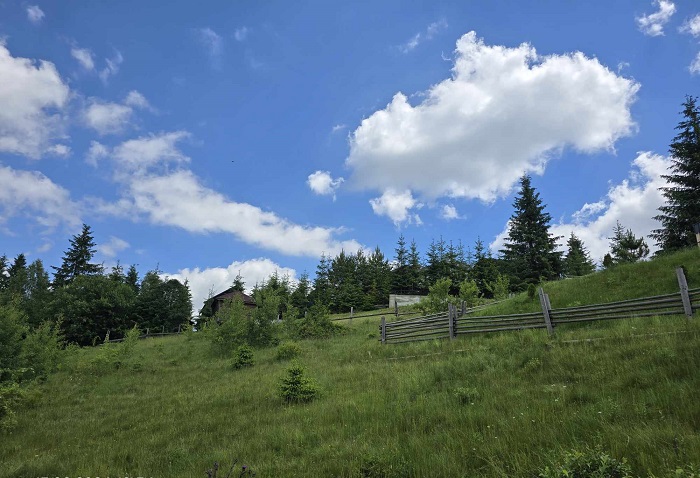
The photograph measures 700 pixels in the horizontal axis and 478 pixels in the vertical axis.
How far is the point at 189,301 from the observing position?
5650cm

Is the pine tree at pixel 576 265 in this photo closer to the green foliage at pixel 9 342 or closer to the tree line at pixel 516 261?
the tree line at pixel 516 261

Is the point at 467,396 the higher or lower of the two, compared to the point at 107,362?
lower

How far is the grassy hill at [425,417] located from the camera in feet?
14.8

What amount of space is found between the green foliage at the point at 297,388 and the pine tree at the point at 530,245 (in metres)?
34.2

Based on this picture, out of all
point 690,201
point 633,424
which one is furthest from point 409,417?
point 690,201

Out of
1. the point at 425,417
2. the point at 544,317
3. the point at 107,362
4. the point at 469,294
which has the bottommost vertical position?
the point at 425,417

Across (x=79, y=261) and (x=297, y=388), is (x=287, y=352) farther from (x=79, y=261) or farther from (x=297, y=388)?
(x=79, y=261)

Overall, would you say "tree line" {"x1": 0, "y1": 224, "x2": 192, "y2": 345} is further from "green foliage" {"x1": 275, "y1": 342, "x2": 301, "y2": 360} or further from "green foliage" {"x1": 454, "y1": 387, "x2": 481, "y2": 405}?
"green foliage" {"x1": 454, "y1": 387, "x2": 481, "y2": 405}

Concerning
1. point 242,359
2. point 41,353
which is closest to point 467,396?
point 242,359

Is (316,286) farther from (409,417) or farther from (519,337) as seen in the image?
(409,417)

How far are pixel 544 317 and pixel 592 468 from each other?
33.5ft

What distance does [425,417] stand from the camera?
6.41 meters

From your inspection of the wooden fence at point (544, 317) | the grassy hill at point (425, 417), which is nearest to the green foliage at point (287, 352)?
the wooden fence at point (544, 317)

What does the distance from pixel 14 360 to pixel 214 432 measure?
45.2ft
